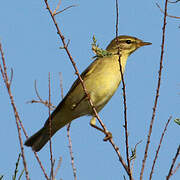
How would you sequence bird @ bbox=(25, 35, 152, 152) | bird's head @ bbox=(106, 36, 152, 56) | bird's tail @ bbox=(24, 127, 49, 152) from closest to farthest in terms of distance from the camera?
1. bird @ bbox=(25, 35, 152, 152)
2. bird's tail @ bbox=(24, 127, 49, 152)
3. bird's head @ bbox=(106, 36, 152, 56)

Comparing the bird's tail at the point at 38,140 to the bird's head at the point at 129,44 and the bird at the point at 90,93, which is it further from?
the bird's head at the point at 129,44

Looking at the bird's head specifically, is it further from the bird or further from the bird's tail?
the bird's tail

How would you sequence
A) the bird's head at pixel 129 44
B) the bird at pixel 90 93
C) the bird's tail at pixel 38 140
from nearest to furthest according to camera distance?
the bird at pixel 90 93
the bird's tail at pixel 38 140
the bird's head at pixel 129 44

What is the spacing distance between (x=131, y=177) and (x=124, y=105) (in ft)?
2.28

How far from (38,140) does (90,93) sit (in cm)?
126

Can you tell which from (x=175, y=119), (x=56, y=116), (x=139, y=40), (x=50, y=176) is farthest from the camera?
(x=139, y=40)

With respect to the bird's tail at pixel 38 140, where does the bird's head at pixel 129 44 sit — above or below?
above

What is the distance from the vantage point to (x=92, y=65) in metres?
5.72

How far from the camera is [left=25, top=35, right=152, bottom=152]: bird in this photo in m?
5.39

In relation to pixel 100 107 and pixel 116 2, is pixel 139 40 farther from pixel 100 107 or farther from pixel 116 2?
pixel 116 2

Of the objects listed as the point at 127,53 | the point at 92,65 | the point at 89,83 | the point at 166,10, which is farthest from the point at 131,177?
the point at 127,53

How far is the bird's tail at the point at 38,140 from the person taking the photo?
18.7 feet

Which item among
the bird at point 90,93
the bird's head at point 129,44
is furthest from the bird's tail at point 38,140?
the bird's head at point 129,44

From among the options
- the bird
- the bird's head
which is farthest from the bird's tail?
the bird's head
